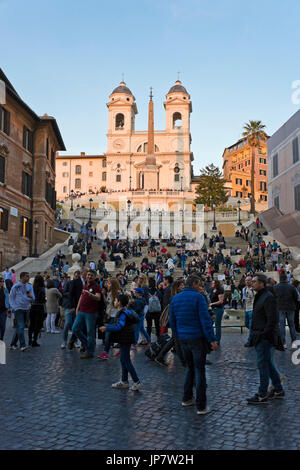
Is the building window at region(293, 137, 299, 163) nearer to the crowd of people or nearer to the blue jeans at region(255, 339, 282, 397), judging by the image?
the crowd of people

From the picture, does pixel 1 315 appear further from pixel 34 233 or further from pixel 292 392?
pixel 34 233

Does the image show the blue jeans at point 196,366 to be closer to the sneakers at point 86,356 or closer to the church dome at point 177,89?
the sneakers at point 86,356

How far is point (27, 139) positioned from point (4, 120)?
4128 millimetres

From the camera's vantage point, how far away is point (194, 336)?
18.8 feet

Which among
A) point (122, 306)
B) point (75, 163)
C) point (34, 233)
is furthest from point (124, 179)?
point (122, 306)

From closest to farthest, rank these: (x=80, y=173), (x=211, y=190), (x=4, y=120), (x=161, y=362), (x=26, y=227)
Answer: (x=161, y=362)
(x=4, y=120)
(x=26, y=227)
(x=211, y=190)
(x=80, y=173)

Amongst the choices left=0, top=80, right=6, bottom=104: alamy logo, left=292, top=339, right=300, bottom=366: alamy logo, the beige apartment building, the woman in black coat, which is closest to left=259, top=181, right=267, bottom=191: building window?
the beige apartment building

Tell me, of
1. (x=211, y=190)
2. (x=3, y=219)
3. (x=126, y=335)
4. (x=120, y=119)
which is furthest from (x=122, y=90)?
(x=126, y=335)

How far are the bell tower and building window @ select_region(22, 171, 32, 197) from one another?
5879cm

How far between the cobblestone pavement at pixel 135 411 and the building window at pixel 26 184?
76.7ft

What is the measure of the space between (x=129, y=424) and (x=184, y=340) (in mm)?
1222

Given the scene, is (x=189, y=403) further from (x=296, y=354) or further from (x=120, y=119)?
(x=120, y=119)

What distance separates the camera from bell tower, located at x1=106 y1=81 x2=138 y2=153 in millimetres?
90062

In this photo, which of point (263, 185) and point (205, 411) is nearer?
point (205, 411)
